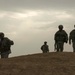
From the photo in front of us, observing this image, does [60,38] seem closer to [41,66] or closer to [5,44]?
[5,44]

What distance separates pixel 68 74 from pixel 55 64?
2.06 metres

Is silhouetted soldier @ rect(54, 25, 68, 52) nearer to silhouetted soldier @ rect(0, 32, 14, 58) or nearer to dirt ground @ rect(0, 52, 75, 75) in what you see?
dirt ground @ rect(0, 52, 75, 75)

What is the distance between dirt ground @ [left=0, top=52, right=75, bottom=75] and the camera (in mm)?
16562

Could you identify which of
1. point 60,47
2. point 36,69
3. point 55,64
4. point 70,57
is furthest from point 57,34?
point 36,69

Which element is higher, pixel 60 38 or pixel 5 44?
pixel 60 38

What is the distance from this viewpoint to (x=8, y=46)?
61.9 feet

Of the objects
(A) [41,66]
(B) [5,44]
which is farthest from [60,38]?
(A) [41,66]

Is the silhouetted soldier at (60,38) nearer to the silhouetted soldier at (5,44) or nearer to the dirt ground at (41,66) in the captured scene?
the dirt ground at (41,66)

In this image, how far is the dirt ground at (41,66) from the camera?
16.6 metres

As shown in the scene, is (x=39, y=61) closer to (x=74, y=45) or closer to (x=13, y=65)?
→ (x=13, y=65)

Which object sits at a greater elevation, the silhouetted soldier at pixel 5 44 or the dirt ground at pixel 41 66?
the silhouetted soldier at pixel 5 44

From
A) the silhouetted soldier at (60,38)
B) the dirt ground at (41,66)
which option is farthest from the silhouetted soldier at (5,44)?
the silhouetted soldier at (60,38)

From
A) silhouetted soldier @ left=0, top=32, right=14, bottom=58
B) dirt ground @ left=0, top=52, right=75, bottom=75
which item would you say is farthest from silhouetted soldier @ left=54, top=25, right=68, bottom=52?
silhouetted soldier @ left=0, top=32, right=14, bottom=58

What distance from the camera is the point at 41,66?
57.6 feet
